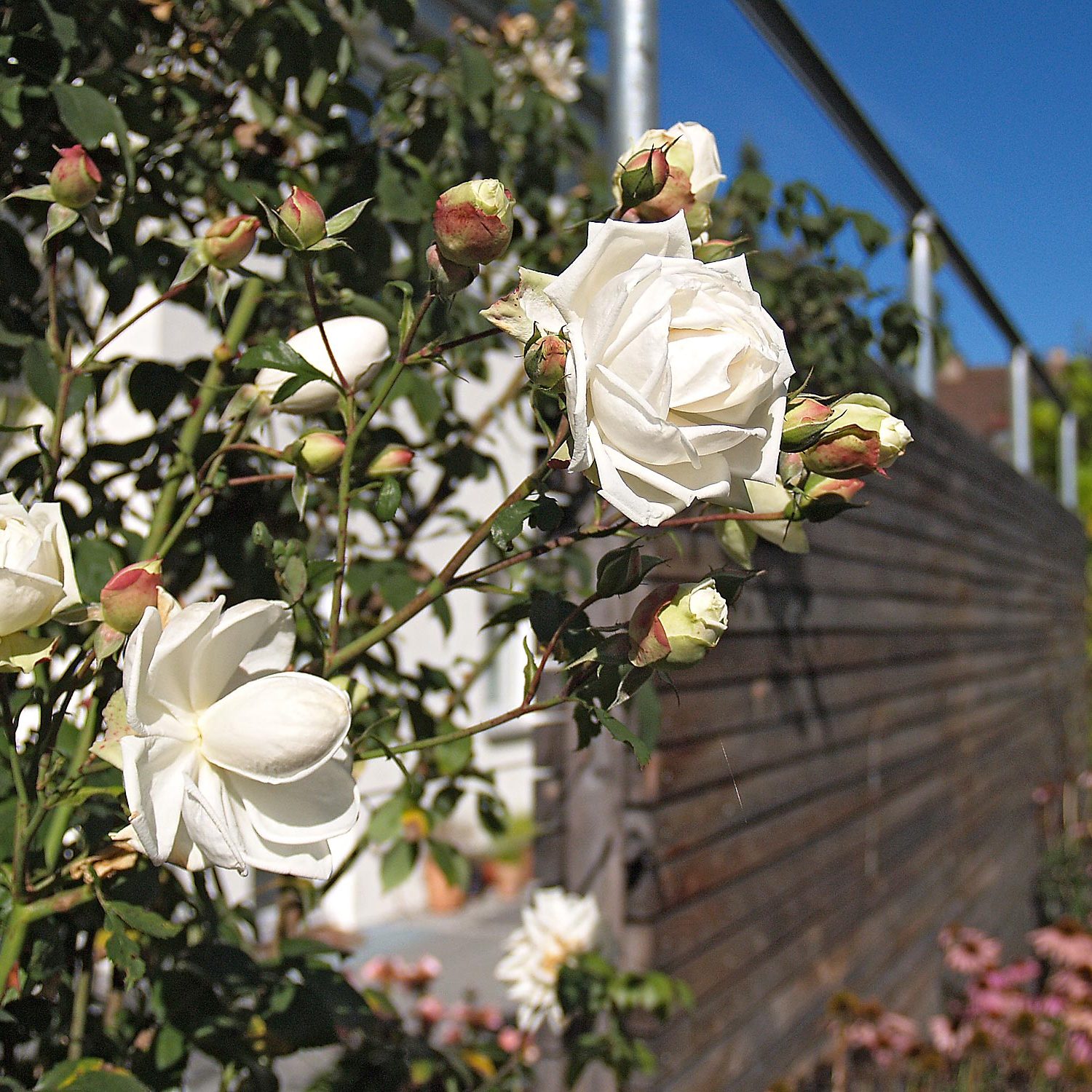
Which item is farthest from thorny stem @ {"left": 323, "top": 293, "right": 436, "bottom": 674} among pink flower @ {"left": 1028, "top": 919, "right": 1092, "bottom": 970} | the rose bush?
pink flower @ {"left": 1028, "top": 919, "right": 1092, "bottom": 970}

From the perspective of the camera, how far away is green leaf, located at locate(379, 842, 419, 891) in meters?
1.48

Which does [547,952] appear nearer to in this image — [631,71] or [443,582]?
[443,582]

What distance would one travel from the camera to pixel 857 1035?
2.51m

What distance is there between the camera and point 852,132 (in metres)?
2.95

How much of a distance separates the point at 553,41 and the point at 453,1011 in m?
1.86

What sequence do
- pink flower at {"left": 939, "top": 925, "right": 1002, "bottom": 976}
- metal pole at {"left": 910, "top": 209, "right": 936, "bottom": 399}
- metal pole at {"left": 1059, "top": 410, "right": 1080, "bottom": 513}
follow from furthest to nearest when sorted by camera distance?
metal pole at {"left": 1059, "top": 410, "right": 1080, "bottom": 513} → metal pole at {"left": 910, "top": 209, "right": 936, "bottom": 399} → pink flower at {"left": 939, "top": 925, "right": 1002, "bottom": 976}

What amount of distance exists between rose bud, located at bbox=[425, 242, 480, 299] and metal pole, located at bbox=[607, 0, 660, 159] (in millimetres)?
1267

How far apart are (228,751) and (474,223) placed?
0.27m

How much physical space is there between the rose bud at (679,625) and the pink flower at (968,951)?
3.06 metres

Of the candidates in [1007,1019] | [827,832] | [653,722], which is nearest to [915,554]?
[827,832]

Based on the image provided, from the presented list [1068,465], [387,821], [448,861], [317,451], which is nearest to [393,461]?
[317,451]

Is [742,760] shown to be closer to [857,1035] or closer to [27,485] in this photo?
[857,1035]

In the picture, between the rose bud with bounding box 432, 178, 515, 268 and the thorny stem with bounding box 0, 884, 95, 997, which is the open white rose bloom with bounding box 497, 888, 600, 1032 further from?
the rose bud with bounding box 432, 178, 515, 268

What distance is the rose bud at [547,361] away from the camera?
1.58 ft
